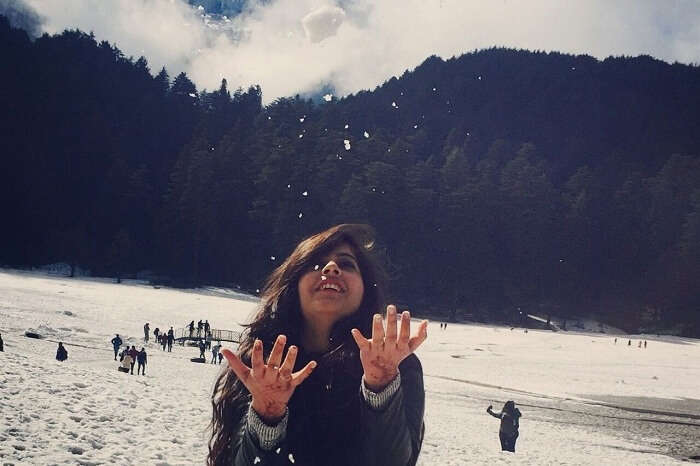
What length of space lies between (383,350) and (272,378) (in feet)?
1.41

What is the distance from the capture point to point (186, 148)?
227 ft

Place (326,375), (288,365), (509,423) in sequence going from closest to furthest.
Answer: (288,365) < (326,375) < (509,423)

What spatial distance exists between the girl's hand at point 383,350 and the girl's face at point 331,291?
472mm

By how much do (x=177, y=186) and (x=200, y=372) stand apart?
4914cm

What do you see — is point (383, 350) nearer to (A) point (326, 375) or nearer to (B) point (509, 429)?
(A) point (326, 375)

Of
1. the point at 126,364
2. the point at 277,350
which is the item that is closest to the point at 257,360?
the point at 277,350

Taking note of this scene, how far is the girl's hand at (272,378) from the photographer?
5.99 feet

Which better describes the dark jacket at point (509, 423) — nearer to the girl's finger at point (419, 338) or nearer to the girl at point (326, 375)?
the girl at point (326, 375)

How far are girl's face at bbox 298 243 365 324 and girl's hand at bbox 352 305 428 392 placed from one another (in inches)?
18.6

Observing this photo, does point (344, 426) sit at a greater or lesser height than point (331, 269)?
lesser

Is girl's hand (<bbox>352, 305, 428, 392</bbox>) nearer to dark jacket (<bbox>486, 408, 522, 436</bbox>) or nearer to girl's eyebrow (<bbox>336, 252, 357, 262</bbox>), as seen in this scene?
girl's eyebrow (<bbox>336, 252, 357, 262</bbox>)

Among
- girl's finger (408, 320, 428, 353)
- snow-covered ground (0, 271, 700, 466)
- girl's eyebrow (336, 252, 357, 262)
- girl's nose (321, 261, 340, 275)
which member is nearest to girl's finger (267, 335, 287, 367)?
girl's finger (408, 320, 428, 353)

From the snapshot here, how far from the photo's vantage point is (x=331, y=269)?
237 centimetres

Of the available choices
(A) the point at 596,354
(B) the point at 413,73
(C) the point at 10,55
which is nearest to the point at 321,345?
(A) the point at 596,354
